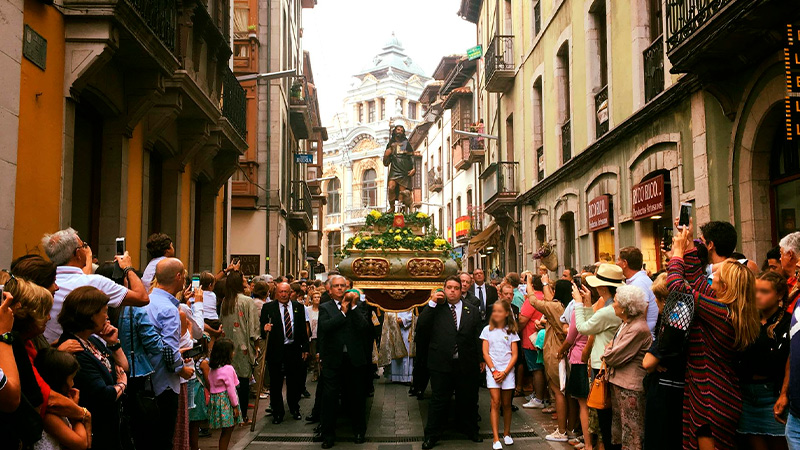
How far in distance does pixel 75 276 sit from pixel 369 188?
63706 millimetres

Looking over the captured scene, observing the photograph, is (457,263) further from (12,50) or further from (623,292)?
(12,50)

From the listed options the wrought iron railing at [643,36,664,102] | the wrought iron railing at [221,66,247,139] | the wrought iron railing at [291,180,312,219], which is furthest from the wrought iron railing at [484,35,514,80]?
the wrought iron railing at [643,36,664,102]

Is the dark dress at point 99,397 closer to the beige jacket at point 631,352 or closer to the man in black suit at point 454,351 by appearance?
the beige jacket at point 631,352

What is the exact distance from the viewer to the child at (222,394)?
25.7 feet

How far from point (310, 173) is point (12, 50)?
41.6m

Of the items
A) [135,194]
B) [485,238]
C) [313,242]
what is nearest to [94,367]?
[135,194]

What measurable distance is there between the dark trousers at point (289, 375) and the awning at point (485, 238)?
A: 63.3ft

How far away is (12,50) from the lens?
7.59 metres

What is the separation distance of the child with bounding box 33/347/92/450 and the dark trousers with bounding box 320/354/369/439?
5.14 meters

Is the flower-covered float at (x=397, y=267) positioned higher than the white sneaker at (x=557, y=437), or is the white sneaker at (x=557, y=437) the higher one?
the flower-covered float at (x=397, y=267)

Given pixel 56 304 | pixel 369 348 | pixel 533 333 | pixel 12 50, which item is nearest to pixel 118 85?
pixel 12 50

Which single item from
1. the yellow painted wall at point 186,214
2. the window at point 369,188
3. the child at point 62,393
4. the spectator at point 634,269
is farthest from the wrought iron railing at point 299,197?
the window at point 369,188

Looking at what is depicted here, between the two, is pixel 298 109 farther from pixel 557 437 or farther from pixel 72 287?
pixel 72 287

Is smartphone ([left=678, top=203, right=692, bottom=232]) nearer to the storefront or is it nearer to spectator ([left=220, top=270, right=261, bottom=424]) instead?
spectator ([left=220, top=270, right=261, bottom=424])
